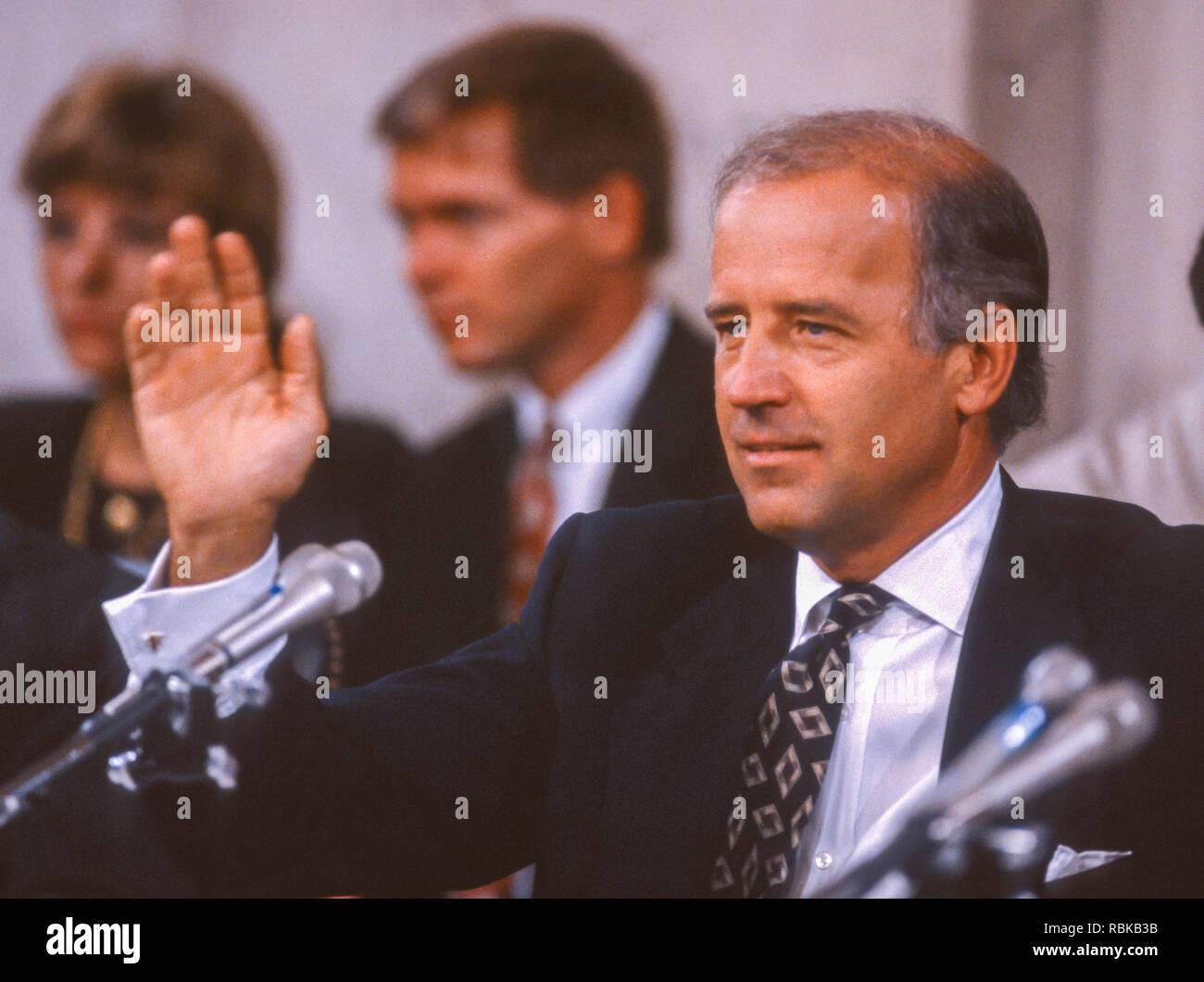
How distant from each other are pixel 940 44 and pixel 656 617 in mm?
1173

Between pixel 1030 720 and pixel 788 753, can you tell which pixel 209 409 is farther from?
pixel 1030 720

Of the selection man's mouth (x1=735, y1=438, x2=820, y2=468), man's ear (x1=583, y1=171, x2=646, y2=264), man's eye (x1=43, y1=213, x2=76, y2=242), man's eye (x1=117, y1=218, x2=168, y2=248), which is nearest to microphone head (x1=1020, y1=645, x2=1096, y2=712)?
man's mouth (x1=735, y1=438, x2=820, y2=468)

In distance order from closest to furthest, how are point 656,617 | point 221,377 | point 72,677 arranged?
point 221,377 → point 656,617 → point 72,677

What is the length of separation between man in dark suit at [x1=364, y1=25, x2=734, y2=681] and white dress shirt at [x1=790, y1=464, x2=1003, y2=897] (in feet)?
1.41

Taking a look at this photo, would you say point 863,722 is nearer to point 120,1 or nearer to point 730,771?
point 730,771

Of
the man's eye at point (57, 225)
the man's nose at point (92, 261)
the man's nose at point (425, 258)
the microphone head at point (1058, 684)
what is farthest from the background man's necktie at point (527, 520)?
the microphone head at point (1058, 684)

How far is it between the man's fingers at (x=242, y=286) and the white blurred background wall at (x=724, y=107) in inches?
7.2

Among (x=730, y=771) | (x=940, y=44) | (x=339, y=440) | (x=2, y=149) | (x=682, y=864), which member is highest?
(x=940, y=44)

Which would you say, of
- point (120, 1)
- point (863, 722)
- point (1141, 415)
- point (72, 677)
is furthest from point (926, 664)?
point (120, 1)

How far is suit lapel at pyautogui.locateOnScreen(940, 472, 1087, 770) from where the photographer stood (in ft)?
6.64

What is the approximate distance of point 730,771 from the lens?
6.97 feet

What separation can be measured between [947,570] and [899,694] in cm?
22

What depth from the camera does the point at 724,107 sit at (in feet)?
7.68

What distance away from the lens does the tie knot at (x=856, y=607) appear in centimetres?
206
